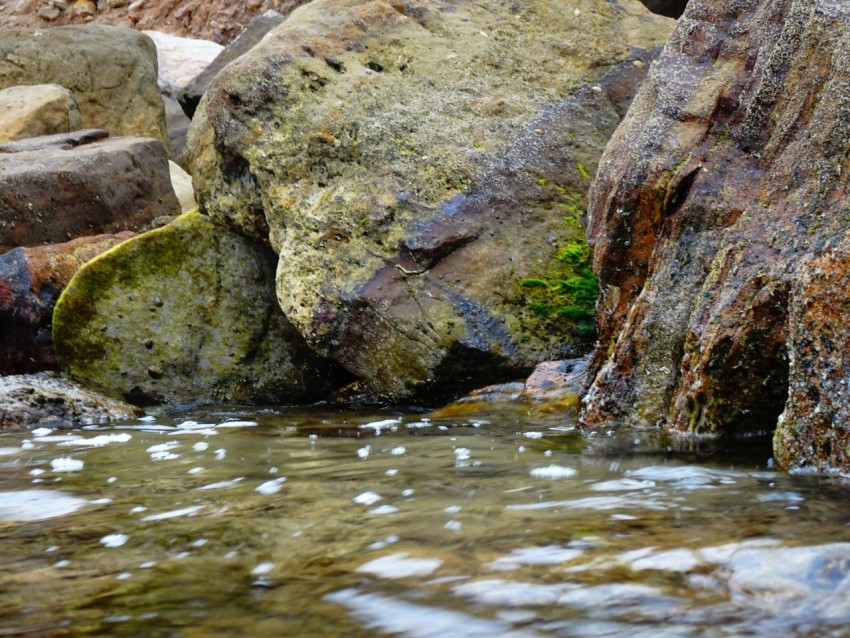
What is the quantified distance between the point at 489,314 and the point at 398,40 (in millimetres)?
2810

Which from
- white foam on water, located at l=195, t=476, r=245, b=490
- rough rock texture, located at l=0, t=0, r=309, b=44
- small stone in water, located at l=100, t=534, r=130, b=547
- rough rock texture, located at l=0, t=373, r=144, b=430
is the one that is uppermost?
rough rock texture, located at l=0, t=0, r=309, b=44

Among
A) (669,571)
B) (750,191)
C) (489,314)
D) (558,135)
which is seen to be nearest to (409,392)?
(489,314)

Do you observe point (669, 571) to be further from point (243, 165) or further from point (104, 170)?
point (104, 170)

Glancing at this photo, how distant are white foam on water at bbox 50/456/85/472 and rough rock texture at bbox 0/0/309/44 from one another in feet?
69.9

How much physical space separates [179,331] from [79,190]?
9.08 ft

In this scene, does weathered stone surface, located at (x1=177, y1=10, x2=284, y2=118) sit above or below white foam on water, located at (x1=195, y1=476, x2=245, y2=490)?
above

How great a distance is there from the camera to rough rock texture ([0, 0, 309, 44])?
2714 centimetres

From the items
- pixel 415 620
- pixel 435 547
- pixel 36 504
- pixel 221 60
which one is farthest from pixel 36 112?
pixel 415 620

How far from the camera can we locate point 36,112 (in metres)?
12.3

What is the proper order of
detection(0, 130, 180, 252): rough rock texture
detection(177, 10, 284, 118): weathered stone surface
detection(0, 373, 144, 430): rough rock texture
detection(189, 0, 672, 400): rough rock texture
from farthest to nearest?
detection(177, 10, 284, 118): weathered stone surface < detection(0, 130, 180, 252): rough rock texture < detection(189, 0, 672, 400): rough rock texture < detection(0, 373, 144, 430): rough rock texture

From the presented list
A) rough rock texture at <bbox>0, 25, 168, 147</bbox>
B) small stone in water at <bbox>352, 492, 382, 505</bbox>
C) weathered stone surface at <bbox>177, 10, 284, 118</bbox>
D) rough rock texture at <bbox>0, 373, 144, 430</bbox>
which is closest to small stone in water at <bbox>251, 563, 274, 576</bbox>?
small stone in water at <bbox>352, 492, 382, 505</bbox>

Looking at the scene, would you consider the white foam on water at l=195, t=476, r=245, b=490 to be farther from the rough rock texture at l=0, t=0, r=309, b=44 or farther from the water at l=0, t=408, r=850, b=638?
the rough rock texture at l=0, t=0, r=309, b=44

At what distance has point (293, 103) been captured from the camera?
7.36 meters

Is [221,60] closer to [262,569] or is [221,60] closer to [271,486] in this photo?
[271,486]
